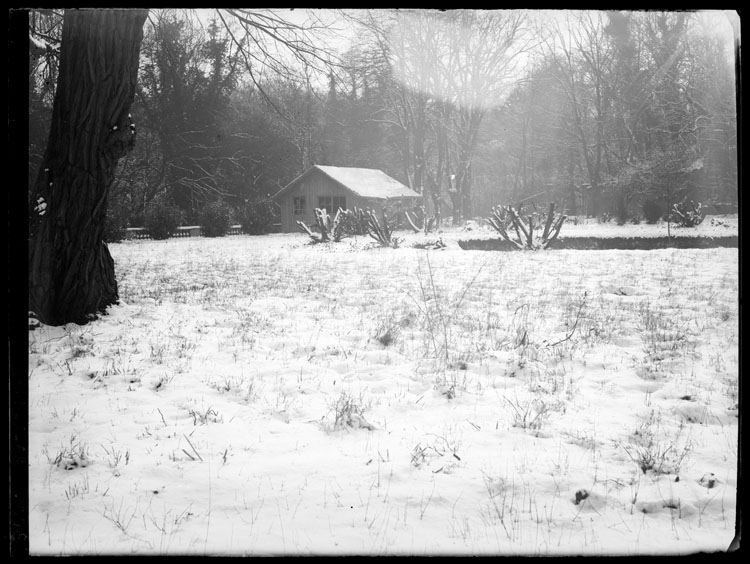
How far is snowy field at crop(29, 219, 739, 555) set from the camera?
203 cm

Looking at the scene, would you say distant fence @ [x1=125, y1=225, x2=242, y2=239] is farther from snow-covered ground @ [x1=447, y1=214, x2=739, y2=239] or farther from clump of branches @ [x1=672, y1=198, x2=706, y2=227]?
clump of branches @ [x1=672, y1=198, x2=706, y2=227]

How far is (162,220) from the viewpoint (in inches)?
701

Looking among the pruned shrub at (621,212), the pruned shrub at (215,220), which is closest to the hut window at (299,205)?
the pruned shrub at (215,220)

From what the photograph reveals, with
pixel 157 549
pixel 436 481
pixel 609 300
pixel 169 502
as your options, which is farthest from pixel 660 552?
pixel 609 300

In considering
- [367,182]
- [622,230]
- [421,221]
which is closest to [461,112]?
[622,230]

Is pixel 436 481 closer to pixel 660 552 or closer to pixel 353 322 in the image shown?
pixel 660 552

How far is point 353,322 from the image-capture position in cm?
603

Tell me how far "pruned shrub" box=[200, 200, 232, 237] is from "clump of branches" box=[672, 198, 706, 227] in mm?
17359

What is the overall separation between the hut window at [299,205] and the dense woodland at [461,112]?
22.7ft

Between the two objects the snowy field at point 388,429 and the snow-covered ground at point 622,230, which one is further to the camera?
the snow-covered ground at point 622,230

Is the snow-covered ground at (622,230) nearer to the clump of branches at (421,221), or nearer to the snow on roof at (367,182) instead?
the clump of branches at (421,221)

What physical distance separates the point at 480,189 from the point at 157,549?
21.4 m

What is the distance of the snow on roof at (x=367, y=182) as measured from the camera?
26031 millimetres

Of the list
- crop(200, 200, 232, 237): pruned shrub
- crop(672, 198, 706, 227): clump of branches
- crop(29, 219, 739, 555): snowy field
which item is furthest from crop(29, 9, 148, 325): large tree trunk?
crop(672, 198, 706, 227): clump of branches
